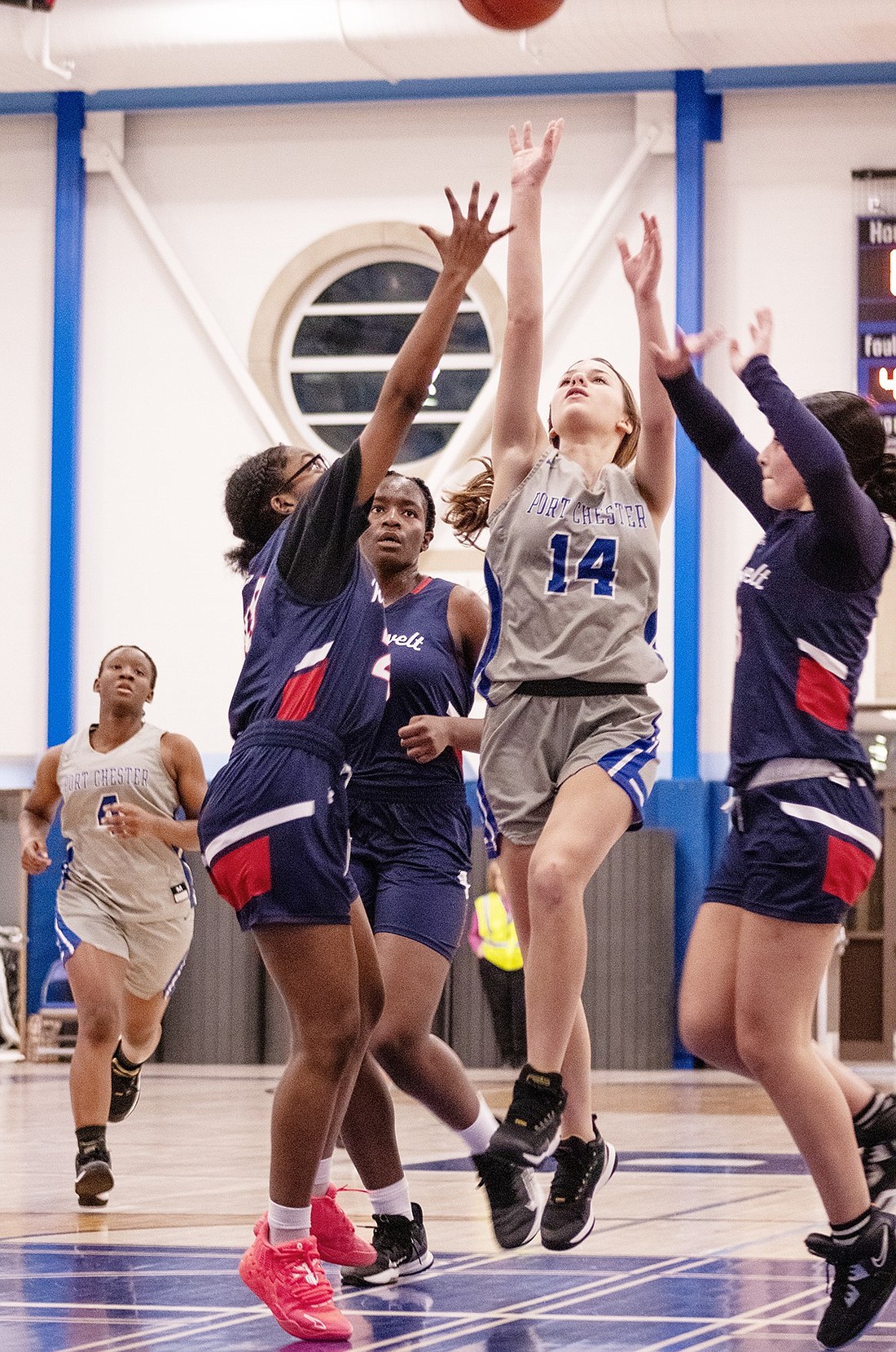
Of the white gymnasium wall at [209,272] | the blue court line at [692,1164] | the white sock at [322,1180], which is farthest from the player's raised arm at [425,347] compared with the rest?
the white gymnasium wall at [209,272]

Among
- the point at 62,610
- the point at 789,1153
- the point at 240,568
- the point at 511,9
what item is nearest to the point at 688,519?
the point at 62,610

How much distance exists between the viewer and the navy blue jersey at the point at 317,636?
4023mm

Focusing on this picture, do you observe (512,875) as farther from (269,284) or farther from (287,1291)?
(269,284)

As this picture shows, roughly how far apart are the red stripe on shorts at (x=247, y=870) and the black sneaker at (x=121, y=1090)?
130 inches

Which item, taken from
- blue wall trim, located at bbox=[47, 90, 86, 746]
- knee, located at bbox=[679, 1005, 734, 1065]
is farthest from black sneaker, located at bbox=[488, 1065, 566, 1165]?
blue wall trim, located at bbox=[47, 90, 86, 746]

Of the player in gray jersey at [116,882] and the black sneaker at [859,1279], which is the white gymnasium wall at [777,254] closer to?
the player in gray jersey at [116,882]

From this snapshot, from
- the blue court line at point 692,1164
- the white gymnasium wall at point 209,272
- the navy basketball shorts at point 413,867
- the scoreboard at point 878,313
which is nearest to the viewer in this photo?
the navy basketball shorts at point 413,867

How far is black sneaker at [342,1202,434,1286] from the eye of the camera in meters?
4.62

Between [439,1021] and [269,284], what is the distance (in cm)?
566

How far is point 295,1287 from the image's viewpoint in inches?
156

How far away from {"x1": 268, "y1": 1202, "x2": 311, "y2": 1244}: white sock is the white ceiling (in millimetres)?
10436

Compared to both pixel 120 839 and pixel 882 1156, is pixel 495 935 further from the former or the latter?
pixel 882 1156

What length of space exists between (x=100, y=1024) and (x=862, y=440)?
141 inches

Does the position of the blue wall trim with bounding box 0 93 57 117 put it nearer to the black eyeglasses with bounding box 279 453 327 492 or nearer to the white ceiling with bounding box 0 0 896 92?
the white ceiling with bounding box 0 0 896 92
